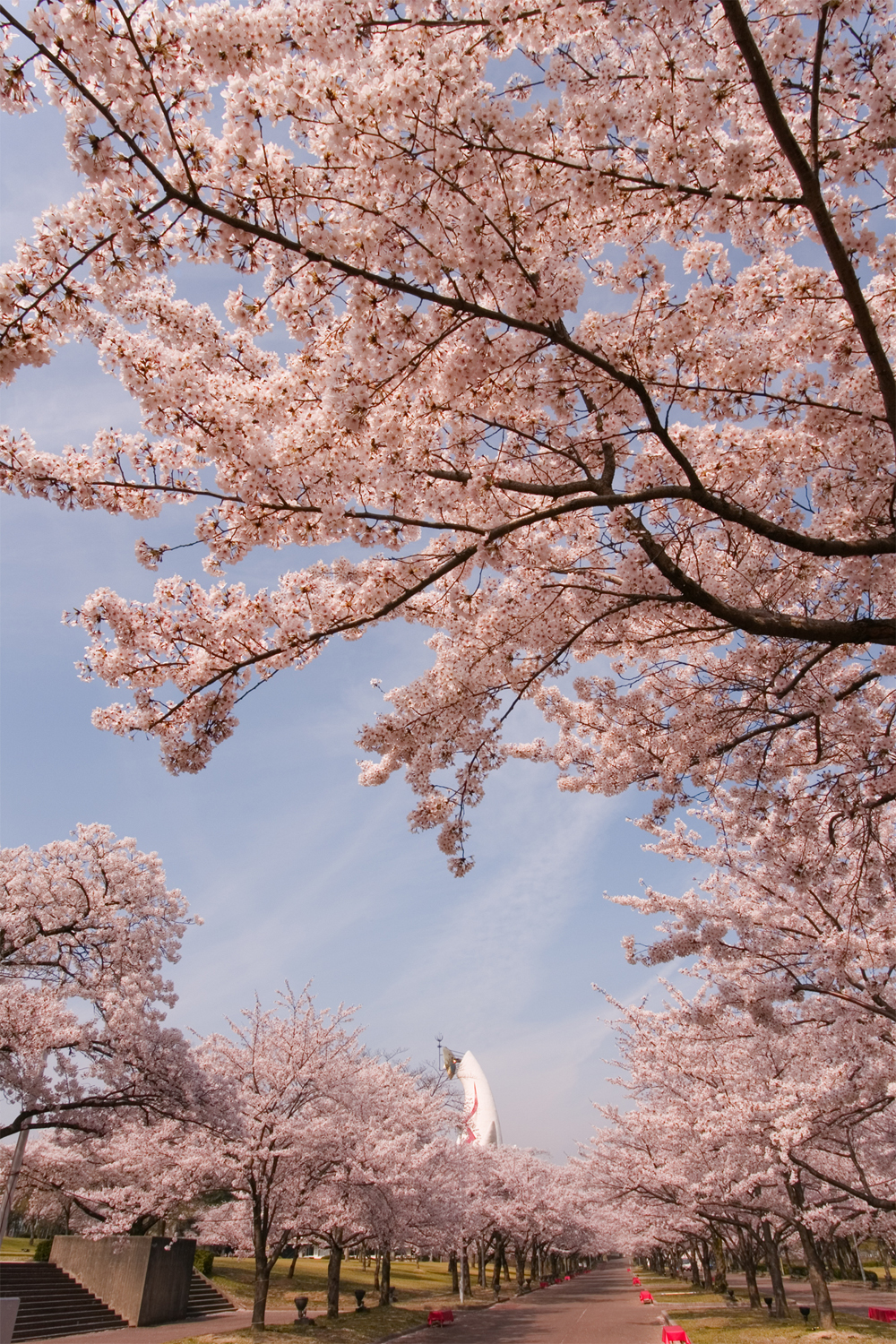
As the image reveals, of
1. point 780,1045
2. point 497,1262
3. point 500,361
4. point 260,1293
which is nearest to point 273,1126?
point 260,1293

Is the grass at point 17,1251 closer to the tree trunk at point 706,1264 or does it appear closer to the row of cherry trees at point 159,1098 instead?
the row of cherry trees at point 159,1098

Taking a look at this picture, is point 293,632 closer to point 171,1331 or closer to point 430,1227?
point 171,1331

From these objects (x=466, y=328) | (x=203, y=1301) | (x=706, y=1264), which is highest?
(x=466, y=328)

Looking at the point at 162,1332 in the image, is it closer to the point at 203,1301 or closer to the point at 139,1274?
the point at 139,1274

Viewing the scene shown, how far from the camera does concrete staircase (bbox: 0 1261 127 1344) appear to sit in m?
15.2

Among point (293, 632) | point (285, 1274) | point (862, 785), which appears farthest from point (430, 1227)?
point (293, 632)

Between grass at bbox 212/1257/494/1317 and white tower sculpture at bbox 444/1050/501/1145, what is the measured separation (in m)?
23.5

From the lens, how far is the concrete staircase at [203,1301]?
1858 centimetres

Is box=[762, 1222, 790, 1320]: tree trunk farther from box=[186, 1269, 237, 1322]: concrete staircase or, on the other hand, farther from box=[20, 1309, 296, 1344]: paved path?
box=[186, 1269, 237, 1322]: concrete staircase

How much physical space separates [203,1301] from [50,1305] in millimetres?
4834

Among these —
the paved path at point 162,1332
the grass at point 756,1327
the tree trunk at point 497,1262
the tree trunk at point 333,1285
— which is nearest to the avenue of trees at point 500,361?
the grass at point 756,1327

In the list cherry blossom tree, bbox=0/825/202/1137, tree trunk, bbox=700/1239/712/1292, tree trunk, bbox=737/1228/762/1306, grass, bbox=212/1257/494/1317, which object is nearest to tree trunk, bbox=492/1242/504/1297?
grass, bbox=212/1257/494/1317

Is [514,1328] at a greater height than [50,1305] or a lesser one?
lesser

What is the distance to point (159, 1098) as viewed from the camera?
12.6 meters
